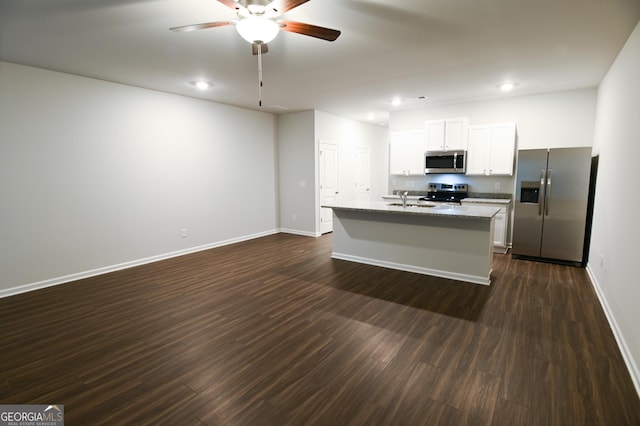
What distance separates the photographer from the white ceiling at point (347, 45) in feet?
8.01

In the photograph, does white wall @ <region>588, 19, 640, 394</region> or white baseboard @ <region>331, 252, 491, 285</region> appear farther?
white baseboard @ <region>331, 252, 491, 285</region>

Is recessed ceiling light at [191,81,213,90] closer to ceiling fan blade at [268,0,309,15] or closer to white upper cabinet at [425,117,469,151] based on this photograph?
ceiling fan blade at [268,0,309,15]

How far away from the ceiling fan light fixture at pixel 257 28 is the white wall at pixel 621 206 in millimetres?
2985

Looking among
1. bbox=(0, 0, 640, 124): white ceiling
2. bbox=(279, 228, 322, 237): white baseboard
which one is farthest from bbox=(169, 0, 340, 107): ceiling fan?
bbox=(279, 228, 322, 237): white baseboard

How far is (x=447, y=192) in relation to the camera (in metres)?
6.16

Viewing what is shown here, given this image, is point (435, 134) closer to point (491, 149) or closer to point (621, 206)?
point (491, 149)

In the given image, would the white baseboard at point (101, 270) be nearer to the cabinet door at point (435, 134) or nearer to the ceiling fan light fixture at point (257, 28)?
the ceiling fan light fixture at point (257, 28)

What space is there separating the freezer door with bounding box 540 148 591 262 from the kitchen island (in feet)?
4.40

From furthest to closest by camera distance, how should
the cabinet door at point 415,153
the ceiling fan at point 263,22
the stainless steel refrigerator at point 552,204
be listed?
the cabinet door at point 415,153, the stainless steel refrigerator at point 552,204, the ceiling fan at point 263,22

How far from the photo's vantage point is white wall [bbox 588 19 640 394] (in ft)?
7.89

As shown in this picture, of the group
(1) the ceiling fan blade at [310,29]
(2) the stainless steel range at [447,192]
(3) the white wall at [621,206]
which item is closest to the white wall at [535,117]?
(2) the stainless steel range at [447,192]

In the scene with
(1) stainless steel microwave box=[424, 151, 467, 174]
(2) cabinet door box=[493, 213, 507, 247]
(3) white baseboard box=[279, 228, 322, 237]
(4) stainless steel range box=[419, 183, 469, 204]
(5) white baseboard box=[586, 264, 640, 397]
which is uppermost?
(1) stainless steel microwave box=[424, 151, 467, 174]

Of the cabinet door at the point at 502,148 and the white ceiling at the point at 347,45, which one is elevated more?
the white ceiling at the point at 347,45

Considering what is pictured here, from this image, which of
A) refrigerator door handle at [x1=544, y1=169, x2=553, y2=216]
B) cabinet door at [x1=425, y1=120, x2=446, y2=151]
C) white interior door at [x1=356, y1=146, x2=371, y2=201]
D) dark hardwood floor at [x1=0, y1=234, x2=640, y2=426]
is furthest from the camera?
white interior door at [x1=356, y1=146, x2=371, y2=201]
